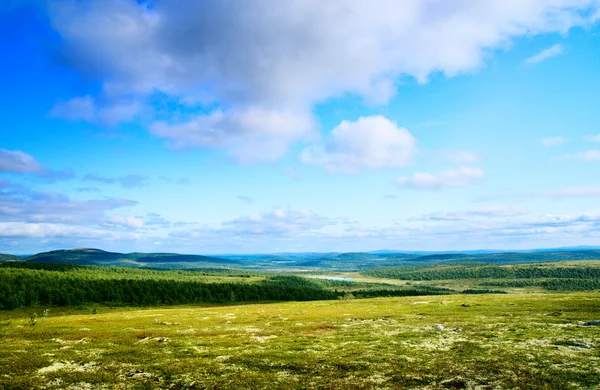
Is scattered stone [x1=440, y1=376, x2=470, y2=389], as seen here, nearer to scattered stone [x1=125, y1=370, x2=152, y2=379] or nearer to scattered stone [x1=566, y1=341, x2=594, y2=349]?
scattered stone [x1=566, y1=341, x2=594, y2=349]

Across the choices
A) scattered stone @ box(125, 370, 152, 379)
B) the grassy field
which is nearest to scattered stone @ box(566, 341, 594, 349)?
the grassy field

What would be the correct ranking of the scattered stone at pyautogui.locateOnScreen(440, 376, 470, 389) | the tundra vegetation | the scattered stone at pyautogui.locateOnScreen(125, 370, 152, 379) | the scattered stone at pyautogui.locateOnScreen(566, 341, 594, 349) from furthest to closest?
the scattered stone at pyautogui.locateOnScreen(566, 341, 594, 349)
the scattered stone at pyautogui.locateOnScreen(125, 370, 152, 379)
the tundra vegetation
the scattered stone at pyautogui.locateOnScreen(440, 376, 470, 389)

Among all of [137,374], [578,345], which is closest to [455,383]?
[578,345]

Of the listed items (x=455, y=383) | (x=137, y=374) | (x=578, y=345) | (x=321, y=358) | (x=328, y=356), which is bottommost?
(x=328, y=356)

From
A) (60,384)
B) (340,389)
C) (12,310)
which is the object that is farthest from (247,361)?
(12,310)

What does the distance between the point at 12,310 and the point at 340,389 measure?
181 meters

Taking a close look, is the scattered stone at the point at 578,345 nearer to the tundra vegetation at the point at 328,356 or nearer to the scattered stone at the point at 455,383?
the tundra vegetation at the point at 328,356

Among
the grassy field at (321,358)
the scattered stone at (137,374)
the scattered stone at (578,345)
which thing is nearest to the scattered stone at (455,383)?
the grassy field at (321,358)

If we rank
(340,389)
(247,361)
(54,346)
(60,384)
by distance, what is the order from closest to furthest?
(340,389) → (60,384) → (247,361) → (54,346)

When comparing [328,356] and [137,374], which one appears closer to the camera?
[137,374]

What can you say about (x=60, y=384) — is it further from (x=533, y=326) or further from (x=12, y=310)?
(x=12, y=310)

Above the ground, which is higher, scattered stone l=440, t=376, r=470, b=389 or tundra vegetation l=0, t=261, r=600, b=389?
scattered stone l=440, t=376, r=470, b=389

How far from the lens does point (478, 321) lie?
57.0m

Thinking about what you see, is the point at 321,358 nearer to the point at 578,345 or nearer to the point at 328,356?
the point at 328,356
